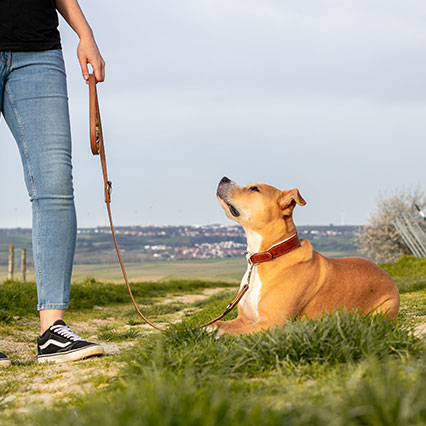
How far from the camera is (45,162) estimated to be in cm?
399

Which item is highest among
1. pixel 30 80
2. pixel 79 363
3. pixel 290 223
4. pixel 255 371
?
pixel 30 80

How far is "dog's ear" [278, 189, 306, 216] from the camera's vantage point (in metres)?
4.00

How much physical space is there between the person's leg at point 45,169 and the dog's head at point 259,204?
134 centimetres

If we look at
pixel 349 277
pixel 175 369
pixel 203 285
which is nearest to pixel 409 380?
pixel 175 369

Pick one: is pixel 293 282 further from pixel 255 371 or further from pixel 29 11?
pixel 29 11

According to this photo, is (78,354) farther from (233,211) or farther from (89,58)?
(89,58)

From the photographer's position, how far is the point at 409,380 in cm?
205

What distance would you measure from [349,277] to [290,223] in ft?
2.08

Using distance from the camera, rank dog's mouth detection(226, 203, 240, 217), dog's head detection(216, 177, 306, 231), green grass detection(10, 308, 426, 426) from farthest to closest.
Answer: dog's mouth detection(226, 203, 240, 217)
dog's head detection(216, 177, 306, 231)
green grass detection(10, 308, 426, 426)

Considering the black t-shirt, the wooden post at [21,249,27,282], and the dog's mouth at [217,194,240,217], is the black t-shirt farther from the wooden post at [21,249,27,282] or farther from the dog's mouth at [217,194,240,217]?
the wooden post at [21,249,27,282]

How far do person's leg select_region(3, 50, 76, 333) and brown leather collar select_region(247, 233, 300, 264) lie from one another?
57.9 inches

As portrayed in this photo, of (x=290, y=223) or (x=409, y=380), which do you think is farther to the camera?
(x=290, y=223)

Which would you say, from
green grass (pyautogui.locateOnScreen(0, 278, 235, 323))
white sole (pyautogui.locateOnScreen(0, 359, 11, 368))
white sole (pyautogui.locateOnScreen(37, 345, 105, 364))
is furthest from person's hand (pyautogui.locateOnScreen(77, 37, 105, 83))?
green grass (pyautogui.locateOnScreen(0, 278, 235, 323))

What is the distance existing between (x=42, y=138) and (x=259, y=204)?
5.87 ft
